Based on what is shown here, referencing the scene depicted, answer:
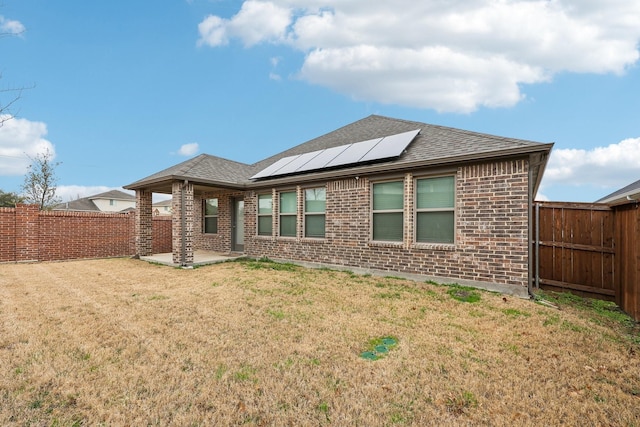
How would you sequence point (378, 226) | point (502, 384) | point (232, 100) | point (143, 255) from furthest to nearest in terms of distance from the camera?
point (232, 100)
point (143, 255)
point (378, 226)
point (502, 384)

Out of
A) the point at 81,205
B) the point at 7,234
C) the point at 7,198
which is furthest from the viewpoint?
the point at 81,205

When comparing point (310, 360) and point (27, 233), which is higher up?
point (27, 233)

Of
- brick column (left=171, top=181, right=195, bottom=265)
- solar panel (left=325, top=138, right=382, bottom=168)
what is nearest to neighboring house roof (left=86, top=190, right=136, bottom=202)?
brick column (left=171, top=181, right=195, bottom=265)

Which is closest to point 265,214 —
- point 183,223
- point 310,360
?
point 183,223

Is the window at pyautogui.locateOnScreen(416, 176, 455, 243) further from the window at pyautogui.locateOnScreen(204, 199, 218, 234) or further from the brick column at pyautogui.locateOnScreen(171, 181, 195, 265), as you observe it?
the window at pyautogui.locateOnScreen(204, 199, 218, 234)

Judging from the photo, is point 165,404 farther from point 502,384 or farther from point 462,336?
point 462,336

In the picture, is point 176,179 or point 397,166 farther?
point 176,179

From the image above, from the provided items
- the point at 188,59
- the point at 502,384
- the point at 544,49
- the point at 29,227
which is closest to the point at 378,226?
the point at 502,384

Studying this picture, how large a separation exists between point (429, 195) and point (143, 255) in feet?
36.1

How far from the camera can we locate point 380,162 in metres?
7.88

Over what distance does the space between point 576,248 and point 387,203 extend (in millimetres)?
4369

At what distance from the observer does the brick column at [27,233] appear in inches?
422

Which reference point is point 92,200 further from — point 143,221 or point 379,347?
point 379,347

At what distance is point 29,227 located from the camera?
1089cm
